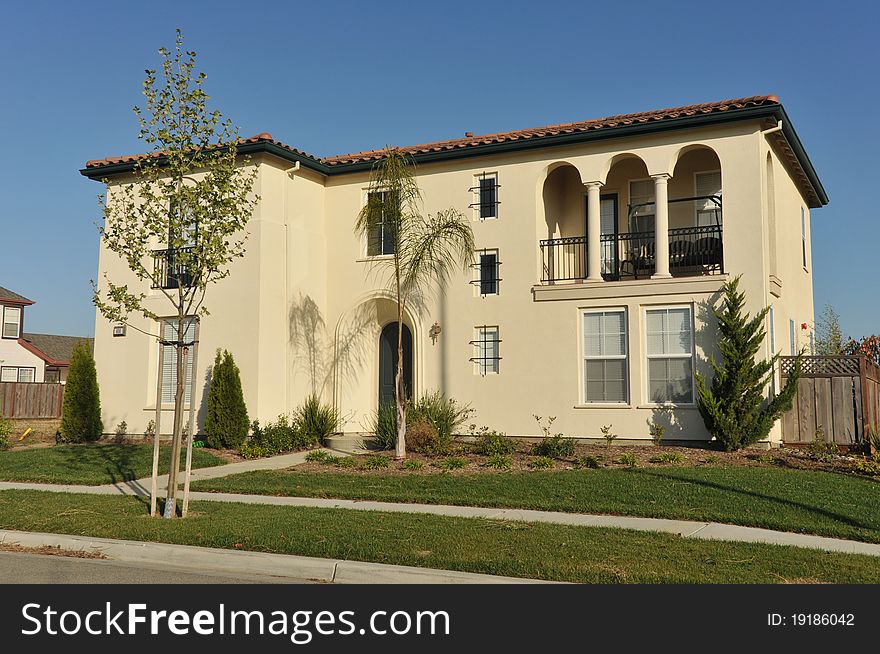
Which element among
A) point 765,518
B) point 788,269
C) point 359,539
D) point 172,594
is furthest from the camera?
point 788,269

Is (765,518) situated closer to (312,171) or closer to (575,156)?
(575,156)

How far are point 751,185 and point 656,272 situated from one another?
93.1 inches

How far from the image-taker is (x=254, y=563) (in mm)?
8219

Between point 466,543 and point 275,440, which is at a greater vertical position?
point 275,440

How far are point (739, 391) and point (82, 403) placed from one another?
13745 millimetres

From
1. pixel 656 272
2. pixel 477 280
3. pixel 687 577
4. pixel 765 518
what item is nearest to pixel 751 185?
pixel 656 272

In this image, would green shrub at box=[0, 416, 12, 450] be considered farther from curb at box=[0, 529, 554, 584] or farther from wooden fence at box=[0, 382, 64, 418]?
curb at box=[0, 529, 554, 584]

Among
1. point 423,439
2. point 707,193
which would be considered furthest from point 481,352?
point 707,193

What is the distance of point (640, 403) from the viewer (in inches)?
658

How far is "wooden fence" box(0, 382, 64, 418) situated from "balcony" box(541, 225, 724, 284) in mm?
18968

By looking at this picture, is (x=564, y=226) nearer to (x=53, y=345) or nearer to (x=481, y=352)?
(x=481, y=352)

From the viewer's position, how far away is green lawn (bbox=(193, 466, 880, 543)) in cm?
995

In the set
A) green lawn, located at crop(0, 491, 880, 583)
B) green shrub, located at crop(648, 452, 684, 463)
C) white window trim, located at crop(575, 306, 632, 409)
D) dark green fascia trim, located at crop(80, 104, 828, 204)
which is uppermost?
dark green fascia trim, located at crop(80, 104, 828, 204)

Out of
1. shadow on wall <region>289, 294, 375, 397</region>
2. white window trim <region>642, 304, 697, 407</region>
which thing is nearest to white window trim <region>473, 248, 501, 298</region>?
shadow on wall <region>289, 294, 375, 397</region>
